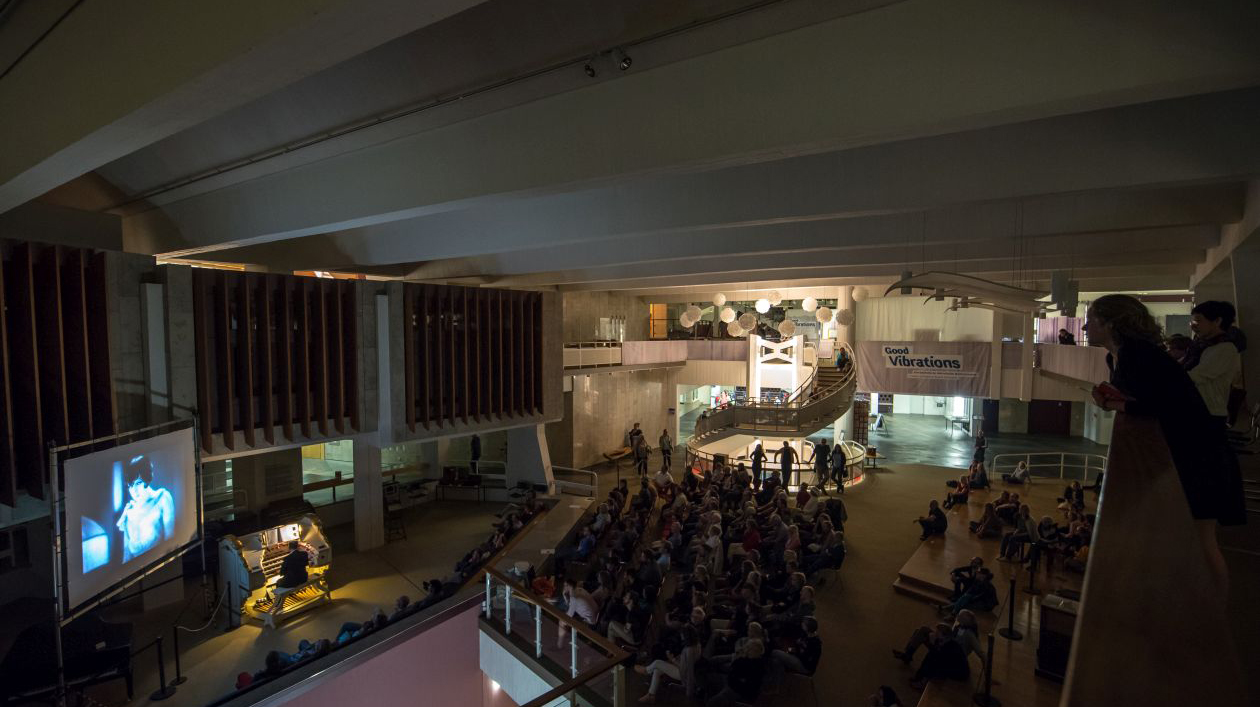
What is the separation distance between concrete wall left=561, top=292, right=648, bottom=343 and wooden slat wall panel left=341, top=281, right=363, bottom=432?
897 cm

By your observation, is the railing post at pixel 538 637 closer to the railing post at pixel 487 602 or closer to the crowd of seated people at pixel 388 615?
the railing post at pixel 487 602

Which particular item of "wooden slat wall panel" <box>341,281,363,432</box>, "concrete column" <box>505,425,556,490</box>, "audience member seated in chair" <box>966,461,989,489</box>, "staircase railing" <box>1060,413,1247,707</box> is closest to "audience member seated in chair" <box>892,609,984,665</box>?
"staircase railing" <box>1060,413,1247,707</box>

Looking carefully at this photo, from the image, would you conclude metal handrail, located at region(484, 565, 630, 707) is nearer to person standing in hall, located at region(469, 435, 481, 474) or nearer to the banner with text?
person standing in hall, located at region(469, 435, 481, 474)

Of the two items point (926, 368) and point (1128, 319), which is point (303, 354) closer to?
point (1128, 319)

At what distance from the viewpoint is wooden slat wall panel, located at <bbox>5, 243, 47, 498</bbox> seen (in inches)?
282

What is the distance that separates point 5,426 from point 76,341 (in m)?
1.42

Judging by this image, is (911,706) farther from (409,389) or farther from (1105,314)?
(409,389)

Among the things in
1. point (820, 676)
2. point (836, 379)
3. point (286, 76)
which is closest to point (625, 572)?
point (820, 676)

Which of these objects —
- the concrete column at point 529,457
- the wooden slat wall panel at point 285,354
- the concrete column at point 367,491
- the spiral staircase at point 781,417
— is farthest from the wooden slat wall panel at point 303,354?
the spiral staircase at point 781,417

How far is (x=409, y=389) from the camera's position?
12047mm

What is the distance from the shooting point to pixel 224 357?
9547mm

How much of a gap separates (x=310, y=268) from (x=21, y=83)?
30.9 ft

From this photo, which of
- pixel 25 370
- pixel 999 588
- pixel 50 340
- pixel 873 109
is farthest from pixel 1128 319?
pixel 50 340

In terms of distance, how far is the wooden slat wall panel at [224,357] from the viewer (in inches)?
373
